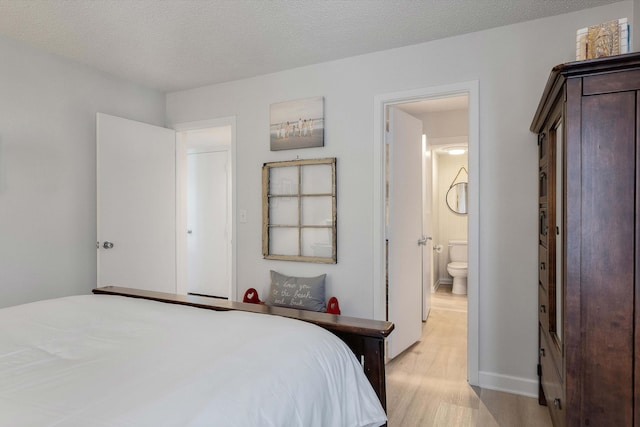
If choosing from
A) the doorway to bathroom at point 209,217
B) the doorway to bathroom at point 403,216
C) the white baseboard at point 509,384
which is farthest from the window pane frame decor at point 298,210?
the doorway to bathroom at point 209,217

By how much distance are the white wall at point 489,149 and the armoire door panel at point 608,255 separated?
127cm

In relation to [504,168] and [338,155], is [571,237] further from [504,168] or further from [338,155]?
[338,155]

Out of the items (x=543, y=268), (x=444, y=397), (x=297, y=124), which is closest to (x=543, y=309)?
(x=543, y=268)

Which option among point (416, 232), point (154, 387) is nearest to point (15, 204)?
point (154, 387)

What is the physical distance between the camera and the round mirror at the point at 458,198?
5.99 metres

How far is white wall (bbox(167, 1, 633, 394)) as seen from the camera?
251 centimetres

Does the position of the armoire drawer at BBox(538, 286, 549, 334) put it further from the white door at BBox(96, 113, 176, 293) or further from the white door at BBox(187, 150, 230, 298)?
the white door at BBox(187, 150, 230, 298)

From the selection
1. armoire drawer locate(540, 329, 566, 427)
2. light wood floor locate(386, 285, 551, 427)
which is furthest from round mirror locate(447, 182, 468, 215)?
armoire drawer locate(540, 329, 566, 427)

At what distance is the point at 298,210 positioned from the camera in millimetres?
3297

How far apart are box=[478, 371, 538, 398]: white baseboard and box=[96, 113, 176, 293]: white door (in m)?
2.83

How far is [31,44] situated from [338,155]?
2.39 m

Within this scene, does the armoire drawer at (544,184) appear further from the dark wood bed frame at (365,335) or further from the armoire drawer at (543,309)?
the dark wood bed frame at (365,335)

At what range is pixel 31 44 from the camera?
2799 millimetres

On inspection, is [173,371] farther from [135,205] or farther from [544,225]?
[135,205]
